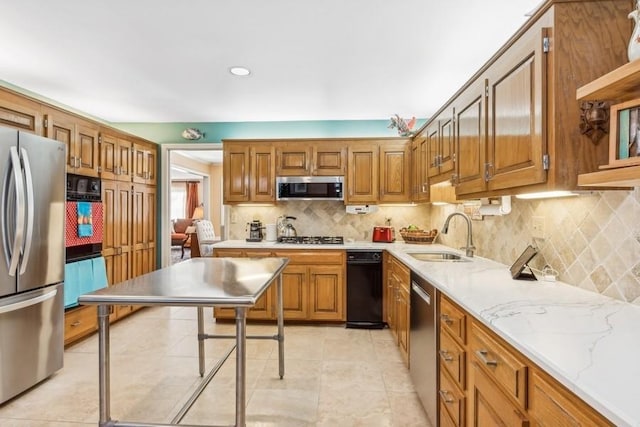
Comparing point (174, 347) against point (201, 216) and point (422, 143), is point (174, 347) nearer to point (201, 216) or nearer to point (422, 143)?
point (422, 143)

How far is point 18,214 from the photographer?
7.39ft

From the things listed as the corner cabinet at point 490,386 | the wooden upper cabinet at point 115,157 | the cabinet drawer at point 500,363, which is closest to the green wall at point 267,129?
the wooden upper cabinet at point 115,157

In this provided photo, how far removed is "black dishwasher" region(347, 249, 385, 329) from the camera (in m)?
3.70

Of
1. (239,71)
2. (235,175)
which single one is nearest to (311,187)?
(235,175)

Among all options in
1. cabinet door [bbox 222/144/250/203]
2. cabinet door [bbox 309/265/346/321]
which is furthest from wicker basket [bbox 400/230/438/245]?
cabinet door [bbox 222/144/250/203]

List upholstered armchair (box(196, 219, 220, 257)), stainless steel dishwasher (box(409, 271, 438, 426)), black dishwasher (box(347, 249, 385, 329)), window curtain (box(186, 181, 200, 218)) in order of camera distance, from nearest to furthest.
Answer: stainless steel dishwasher (box(409, 271, 438, 426)) → black dishwasher (box(347, 249, 385, 329)) → upholstered armchair (box(196, 219, 220, 257)) → window curtain (box(186, 181, 200, 218))

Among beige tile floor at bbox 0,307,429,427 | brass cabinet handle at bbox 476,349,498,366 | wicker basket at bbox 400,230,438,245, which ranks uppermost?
Result: wicker basket at bbox 400,230,438,245

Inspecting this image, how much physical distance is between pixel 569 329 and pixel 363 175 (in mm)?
3090

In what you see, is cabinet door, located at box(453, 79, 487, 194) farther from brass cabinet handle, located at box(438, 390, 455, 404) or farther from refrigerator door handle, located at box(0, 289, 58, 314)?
refrigerator door handle, located at box(0, 289, 58, 314)

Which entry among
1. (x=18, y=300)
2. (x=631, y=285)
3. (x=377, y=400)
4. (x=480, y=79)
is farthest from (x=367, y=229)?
(x=18, y=300)

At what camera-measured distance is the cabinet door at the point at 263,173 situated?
13.5 feet

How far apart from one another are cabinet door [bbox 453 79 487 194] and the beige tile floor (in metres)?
1.51

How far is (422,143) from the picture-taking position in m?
3.52

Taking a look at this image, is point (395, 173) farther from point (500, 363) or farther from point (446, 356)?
point (500, 363)
